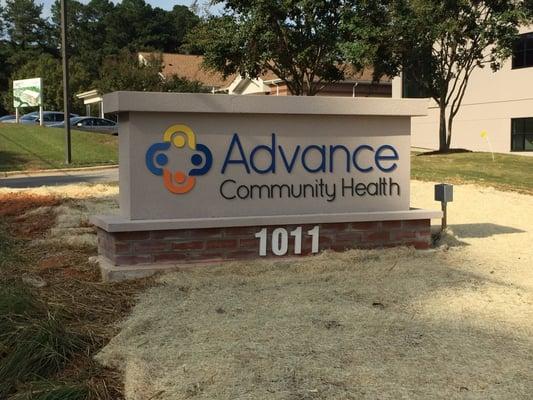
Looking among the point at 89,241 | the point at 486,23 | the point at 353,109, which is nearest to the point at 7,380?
the point at 89,241

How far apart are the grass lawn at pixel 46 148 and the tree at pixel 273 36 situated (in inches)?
217

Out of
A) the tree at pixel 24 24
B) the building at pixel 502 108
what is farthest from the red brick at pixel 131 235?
the tree at pixel 24 24

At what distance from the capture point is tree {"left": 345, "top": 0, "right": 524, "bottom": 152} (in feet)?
69.2

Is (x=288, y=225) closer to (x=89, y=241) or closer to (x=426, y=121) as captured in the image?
(x=89, y=241)

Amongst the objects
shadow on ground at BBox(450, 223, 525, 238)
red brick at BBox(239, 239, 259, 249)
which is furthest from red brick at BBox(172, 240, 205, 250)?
shadow on ground at BBox(450, 223, 525, 238)

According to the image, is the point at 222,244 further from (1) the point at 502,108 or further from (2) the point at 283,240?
(1) the point at 502,108

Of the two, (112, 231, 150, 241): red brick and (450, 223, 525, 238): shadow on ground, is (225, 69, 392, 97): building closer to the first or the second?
(450, 223, 525, 238): shadow on ground

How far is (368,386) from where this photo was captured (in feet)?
10.8

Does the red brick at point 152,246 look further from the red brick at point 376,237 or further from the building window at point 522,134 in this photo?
the building window at point 522,134

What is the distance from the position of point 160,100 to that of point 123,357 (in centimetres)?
258

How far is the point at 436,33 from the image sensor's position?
69.3ft

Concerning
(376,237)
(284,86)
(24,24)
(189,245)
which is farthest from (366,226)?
(24,24)

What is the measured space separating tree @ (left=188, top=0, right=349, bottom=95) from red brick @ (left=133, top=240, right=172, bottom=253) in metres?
18.2

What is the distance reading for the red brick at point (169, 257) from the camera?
564 cm
